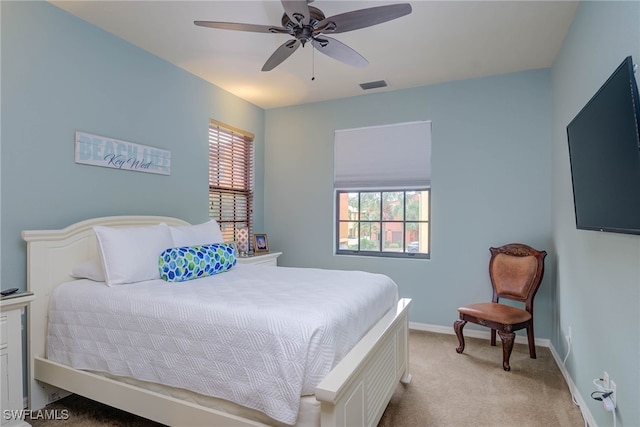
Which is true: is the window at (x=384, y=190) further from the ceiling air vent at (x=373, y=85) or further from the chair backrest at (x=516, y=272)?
the chair backrest at (x=516, y=272)

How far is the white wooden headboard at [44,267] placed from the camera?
2172 mm

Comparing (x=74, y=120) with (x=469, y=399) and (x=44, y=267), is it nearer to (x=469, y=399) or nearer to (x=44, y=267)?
(x=44, y=267)

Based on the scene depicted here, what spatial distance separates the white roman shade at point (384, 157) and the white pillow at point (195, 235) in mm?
1696

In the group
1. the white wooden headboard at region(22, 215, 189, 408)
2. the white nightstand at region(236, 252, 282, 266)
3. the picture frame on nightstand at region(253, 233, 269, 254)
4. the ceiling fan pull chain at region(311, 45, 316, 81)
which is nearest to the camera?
the white wooden headboard at region(22, 215, 189, 408)

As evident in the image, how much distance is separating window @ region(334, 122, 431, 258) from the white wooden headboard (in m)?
2.70

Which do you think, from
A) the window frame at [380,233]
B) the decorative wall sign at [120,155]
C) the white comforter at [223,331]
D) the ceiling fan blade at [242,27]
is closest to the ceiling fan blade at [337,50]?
the ceiling fan blade at [242,27]

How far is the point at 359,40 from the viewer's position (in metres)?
2.81

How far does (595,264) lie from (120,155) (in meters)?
3.37

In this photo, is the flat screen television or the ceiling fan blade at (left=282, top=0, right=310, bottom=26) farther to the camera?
the ceiling fan blade at (left=282, top=0, right=310, bottom=26)

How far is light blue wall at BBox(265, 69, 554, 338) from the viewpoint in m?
3.37

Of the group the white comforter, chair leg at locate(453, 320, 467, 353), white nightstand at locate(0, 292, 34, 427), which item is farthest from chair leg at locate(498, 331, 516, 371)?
white nightstand at locate(0, 292, 34, 427)

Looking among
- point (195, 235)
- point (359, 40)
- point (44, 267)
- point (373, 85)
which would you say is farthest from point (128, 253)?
point (373, 85)

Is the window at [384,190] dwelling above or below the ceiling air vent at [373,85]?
below

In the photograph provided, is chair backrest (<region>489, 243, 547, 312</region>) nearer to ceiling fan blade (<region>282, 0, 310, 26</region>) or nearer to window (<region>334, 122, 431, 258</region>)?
window (<region>334, 122, 431, 258</region>)
